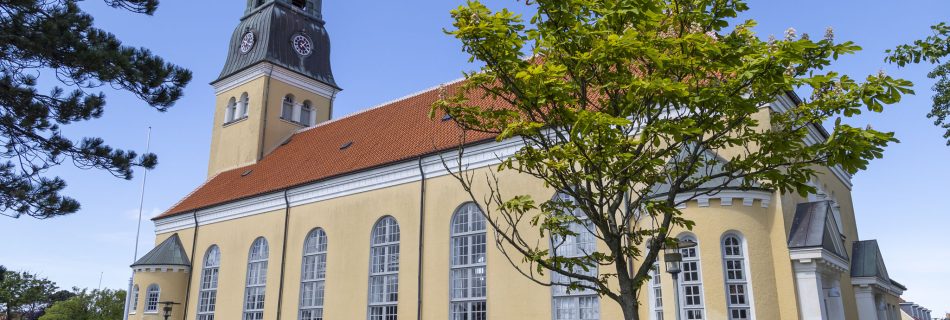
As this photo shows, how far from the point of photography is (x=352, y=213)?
2303 cm

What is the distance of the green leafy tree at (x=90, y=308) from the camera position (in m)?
42.8

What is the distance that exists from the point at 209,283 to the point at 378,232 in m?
9.46

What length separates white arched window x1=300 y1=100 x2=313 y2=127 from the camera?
107ft

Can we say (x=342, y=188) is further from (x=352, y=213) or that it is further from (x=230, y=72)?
(x=230, y=72)

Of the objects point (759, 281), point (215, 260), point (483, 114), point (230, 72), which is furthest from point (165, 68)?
point (230, 72)

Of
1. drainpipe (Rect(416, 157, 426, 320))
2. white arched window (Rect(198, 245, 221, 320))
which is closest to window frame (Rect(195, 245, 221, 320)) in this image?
white arched window (Rect(198, 245, 221, 320))

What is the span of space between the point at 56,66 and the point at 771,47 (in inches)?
392

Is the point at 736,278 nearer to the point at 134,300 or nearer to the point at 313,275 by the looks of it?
the point at 313,275

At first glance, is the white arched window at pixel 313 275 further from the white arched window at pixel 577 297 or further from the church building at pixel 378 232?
the white arched window at pixel 577 297

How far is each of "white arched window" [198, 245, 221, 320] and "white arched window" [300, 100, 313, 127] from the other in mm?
7378

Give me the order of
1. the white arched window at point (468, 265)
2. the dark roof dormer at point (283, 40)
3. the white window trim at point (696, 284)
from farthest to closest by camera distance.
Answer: the dark roof dormer at point (283, 40) < the white arched window at point (468, 265) < the white window trim at point (696, 284)

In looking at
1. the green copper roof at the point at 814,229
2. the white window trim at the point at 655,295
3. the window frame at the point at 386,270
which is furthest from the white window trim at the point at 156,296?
the green copper roof at the point at 814,229

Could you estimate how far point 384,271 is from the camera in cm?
2162

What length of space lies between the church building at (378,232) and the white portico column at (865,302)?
1.4 inches
